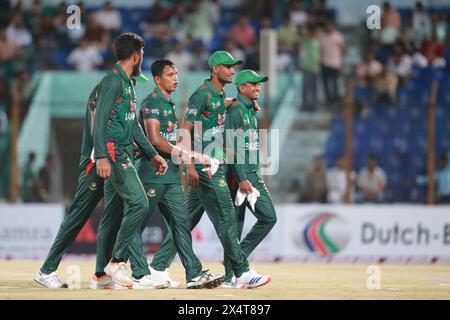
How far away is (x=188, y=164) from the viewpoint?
39.0ft

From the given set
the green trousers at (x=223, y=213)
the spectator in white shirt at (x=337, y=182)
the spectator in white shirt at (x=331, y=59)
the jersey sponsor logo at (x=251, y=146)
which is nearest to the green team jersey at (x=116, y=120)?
the green trousers at (x=223, y=213)

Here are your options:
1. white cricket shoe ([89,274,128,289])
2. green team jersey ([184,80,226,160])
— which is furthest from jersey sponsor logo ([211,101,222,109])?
white cricket shoe ([89,274,128,289])

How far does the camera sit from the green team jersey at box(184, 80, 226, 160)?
12.1 m

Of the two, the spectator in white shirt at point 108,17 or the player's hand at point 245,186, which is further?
the spectator in white shirt at point 108,17

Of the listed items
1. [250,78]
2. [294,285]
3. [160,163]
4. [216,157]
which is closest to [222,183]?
[216,157]

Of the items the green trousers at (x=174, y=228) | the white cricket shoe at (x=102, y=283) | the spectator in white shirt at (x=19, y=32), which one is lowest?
the white cricket shoe at (x=102, y=283)

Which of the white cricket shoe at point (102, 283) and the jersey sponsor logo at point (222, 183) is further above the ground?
the jersey sponsor logo at point (222, 183)

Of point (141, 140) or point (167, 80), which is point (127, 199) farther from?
point (167, 80)

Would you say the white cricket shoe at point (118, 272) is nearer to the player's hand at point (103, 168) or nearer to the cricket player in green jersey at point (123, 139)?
the cricket player in green jersey at point (123, 139)

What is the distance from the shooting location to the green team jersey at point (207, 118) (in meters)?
12.1

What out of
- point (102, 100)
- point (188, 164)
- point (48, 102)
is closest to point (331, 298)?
point (188, 164)

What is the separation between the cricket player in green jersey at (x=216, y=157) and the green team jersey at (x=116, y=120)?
650 millimetres

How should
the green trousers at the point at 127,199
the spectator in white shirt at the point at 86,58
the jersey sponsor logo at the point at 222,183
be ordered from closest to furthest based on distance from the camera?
the green trousers at the point at 127,199, the jersey sponsor logo at the point at 222,183, the spectator in white shirt at the point at 86,58

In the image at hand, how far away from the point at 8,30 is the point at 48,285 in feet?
41.9
